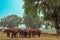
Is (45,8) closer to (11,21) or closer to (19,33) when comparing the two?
(19,33)

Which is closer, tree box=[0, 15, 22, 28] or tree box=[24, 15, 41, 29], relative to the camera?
tree box=[24, 15, 41, 29]

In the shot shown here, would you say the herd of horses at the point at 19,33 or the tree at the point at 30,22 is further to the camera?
the tree at the point at 30,22

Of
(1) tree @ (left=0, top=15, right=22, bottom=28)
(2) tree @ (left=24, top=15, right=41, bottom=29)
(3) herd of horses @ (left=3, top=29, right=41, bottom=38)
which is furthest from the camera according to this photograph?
(1) tree @ (left=0, top=15, right=22, bottom=28)

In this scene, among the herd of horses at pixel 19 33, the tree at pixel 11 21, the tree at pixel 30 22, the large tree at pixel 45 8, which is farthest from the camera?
the tree at pixel 11 21

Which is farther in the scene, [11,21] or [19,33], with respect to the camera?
[11,21]

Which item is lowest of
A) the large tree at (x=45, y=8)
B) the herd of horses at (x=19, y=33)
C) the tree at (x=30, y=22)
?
the herd of horses at (x=19, y=33)

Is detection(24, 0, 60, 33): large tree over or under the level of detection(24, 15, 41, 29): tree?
under

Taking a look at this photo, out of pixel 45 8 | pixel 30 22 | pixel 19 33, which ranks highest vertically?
pixel 30 22

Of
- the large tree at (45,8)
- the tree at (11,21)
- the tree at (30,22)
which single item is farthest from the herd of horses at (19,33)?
the tree at (11,21)

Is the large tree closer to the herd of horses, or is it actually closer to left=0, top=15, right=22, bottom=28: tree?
the herd of horses

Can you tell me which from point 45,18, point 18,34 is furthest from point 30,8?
point 18,34

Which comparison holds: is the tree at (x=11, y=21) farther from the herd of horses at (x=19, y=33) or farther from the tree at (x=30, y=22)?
the herd of horses at (x=19, y=33)

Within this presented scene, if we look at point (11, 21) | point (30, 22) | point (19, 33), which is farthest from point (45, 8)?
point (11, 21)

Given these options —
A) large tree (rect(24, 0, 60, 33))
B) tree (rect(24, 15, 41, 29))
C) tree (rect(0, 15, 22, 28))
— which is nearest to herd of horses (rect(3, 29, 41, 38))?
large tree (rect(24, 0, 60, 33))
